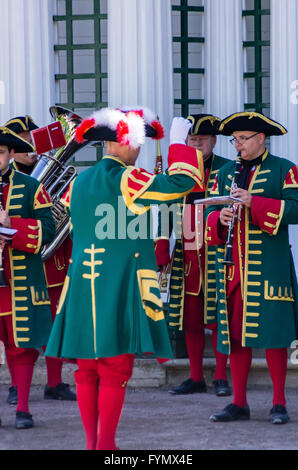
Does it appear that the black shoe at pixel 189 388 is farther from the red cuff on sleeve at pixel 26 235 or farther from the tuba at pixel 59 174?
the red cuff on sleeve at pixel 26 235

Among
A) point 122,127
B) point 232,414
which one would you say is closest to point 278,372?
point 232,414

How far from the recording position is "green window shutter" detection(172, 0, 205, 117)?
888 centimetres

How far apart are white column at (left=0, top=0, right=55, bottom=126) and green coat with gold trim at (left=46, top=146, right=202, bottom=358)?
311 cm

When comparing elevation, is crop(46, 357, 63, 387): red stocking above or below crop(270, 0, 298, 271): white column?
below

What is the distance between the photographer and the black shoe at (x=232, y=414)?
6582 millimetres

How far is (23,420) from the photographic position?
21.3ft

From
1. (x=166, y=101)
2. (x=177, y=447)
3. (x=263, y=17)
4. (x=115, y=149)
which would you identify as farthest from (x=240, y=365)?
(x=263, y=17)

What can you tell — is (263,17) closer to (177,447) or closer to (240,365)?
(240,365)

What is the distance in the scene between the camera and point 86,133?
564 centimetres

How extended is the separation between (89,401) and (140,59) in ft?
12.1

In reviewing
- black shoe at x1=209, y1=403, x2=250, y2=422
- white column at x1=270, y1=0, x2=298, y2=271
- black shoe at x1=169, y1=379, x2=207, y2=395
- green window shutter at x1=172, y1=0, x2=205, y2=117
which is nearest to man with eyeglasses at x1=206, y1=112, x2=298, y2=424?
black shoe at x1=209, y1=403, x2=250, y2=422

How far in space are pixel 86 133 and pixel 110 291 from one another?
870 millimetres

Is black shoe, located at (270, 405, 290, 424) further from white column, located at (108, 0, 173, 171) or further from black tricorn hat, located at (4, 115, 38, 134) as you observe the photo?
black tricorn hat, located at (4, 115, 38, 134)

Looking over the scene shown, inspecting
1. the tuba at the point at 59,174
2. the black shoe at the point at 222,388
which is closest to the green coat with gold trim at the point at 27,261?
the tuba at the point at 59,174
